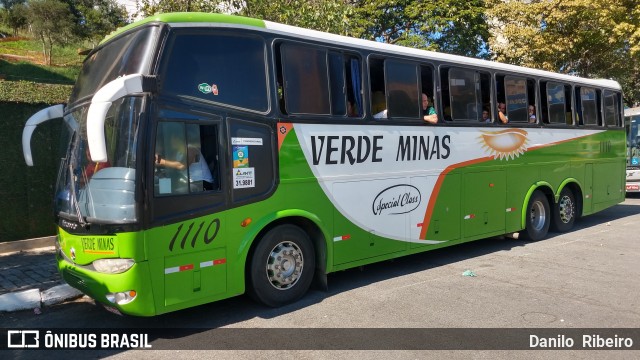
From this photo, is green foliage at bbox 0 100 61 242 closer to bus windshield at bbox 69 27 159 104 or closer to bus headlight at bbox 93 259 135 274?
bus windshield at bbox 69 27 159 104

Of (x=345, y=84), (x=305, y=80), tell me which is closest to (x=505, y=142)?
(x=345, y=84)

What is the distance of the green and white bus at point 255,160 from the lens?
4.81 m

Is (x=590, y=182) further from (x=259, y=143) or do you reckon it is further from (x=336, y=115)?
(x=259, y=143)

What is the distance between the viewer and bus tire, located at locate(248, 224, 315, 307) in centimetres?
574

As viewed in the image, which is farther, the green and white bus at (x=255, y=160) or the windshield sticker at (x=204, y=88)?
the windshield sticker at (x=204, y=88)

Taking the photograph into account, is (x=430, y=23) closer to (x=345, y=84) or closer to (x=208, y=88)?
(x=345, y=84)

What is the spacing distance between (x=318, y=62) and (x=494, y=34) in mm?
16534

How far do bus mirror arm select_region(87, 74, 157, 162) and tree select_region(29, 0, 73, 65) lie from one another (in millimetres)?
35937

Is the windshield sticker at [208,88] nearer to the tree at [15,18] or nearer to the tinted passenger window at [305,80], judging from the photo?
the tinted passenger window at [305,80]

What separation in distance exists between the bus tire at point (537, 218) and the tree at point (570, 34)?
990 cm

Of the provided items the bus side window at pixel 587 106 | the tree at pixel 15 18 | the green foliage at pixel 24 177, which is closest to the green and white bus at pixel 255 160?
the bus side window at pixel 587 106

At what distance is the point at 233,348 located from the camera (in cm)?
484

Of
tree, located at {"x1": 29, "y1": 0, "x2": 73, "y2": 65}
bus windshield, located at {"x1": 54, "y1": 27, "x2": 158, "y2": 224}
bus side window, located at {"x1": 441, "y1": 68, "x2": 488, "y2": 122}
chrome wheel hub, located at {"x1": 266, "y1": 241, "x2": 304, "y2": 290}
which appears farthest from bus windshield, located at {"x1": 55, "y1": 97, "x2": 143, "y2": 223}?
tree, located at {"x1": 29, "y1": 0, "x2": 73, "y2": 65}

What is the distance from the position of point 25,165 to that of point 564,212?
36.3ft
